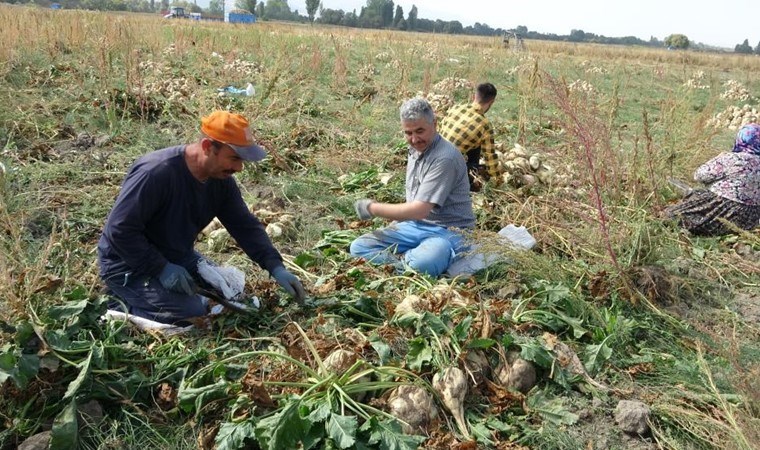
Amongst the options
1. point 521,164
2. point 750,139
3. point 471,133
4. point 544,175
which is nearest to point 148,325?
point 471,133

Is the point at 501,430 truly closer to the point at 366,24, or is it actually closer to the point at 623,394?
the point at 623,394

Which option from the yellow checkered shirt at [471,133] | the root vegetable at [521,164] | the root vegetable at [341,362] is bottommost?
the root vegetable at [341,362]

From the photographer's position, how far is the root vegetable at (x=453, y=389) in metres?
2.47

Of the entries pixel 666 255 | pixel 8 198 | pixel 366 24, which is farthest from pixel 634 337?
pixel 366 24

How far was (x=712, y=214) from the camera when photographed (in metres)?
4.75

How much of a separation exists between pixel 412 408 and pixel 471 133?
3.17 meters

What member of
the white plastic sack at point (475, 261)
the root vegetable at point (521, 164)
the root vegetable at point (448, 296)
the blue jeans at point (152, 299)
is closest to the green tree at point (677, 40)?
the root vegetable at point (521, 164)

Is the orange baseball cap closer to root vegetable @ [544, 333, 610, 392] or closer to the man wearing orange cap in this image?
the man wearing orange cap

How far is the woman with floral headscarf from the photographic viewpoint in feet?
15.6

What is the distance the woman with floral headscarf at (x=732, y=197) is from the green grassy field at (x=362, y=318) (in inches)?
7.9

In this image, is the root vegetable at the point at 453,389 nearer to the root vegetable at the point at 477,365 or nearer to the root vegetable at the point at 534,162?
the root vegetable at the point at 477,365

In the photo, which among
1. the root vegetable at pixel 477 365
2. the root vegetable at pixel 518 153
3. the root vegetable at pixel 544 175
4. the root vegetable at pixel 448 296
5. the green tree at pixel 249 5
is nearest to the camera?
the root vegetable at pixel 477 365

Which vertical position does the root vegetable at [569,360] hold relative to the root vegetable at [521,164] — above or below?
below

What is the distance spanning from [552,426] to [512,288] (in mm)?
1112
